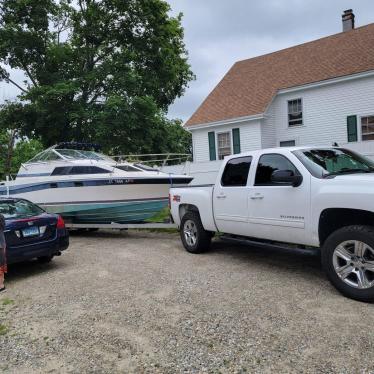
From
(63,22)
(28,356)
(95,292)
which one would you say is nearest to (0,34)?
(63,22)

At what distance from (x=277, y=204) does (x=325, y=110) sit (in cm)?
1585

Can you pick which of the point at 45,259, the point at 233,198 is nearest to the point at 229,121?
the point at 233,198

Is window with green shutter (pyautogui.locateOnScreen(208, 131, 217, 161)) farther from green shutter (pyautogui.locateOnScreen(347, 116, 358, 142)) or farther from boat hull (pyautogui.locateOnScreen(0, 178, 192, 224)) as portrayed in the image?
boat hull (pyautogui.locateOnScreen(0, 178, 192, 224))

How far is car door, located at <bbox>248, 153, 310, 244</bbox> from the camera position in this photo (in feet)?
18.3

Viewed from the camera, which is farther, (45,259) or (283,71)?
(283,71)

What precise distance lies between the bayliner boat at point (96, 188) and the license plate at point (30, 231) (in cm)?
399

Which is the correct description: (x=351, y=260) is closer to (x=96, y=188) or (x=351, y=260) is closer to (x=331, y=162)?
(x=331, y=162)

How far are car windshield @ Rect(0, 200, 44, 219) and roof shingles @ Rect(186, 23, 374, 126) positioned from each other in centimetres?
1522

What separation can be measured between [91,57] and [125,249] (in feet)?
62.7

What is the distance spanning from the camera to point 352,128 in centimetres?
1950

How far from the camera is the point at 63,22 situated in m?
26.7

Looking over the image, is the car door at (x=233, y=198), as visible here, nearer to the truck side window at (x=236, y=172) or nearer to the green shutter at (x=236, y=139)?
the truck side window at (x=236, y=172)

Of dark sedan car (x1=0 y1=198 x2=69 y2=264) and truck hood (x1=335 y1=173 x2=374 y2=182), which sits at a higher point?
truck hood (x1=335 y1=173 x2=374 y2=182)

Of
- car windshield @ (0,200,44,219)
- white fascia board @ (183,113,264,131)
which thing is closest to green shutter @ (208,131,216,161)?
white fascia board @ (183,113,264,131)
